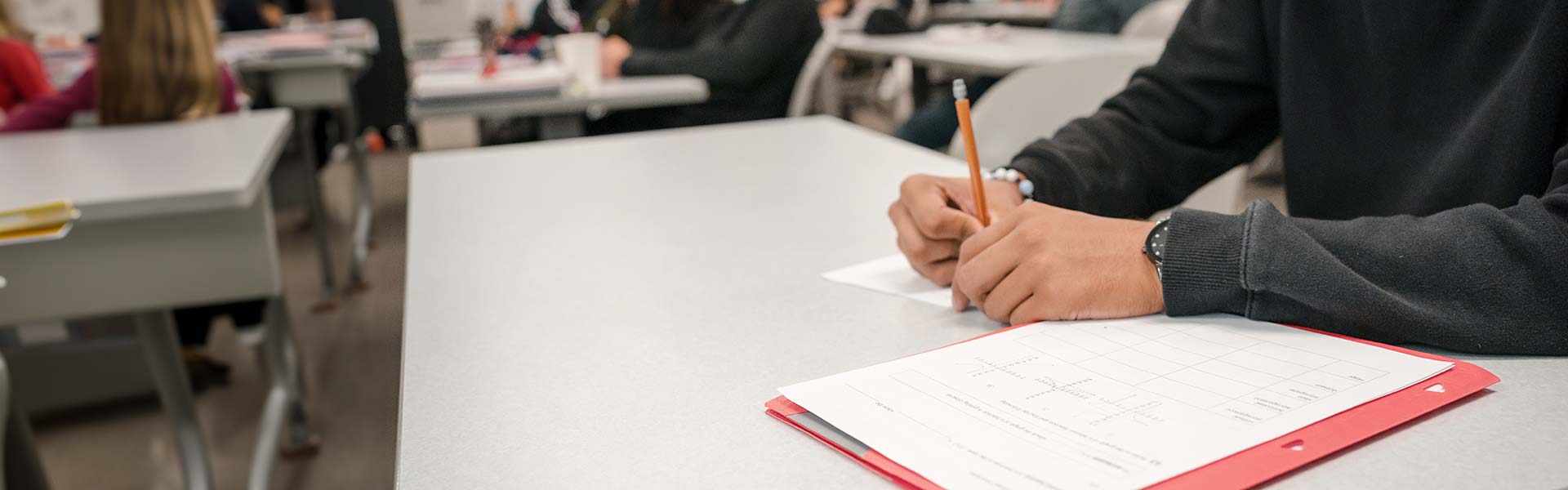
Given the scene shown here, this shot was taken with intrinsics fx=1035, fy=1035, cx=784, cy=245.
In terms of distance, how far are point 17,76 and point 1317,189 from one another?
2769 mm

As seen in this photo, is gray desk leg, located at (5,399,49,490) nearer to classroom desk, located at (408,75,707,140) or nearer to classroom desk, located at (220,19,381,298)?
classroom desk, located at (408,75,707,140)

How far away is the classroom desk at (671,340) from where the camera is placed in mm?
498

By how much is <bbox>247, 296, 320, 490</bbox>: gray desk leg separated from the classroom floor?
53mm

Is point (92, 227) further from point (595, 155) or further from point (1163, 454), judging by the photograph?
point (1163, 454)

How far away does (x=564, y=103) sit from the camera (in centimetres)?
238

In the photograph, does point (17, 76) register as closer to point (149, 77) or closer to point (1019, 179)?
point (149, 77)

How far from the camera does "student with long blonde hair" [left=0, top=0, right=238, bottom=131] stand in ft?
6.51

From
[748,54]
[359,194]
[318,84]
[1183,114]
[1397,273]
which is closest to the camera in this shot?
[1397,273]

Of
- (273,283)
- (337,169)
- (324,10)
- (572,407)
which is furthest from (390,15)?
(572,407)

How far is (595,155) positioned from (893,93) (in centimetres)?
496

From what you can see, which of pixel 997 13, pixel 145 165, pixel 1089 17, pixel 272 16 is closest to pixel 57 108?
pixel 145 165

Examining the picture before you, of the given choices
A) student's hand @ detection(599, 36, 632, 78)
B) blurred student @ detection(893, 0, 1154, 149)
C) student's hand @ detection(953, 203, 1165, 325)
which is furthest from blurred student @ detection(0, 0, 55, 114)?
student's hand @ detection(953, 203, 1165, 325)

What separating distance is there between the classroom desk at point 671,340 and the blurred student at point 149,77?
111 cm

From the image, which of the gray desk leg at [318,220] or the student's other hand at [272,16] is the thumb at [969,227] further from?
the student's other hand at [272,16]
